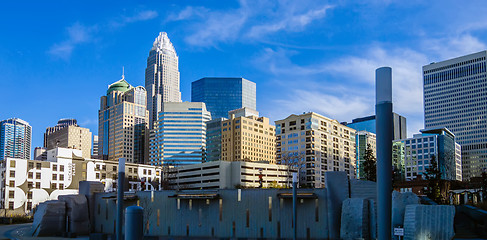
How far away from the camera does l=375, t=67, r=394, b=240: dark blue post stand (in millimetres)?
10148

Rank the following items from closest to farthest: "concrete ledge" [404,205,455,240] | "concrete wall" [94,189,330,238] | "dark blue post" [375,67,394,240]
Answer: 1. "dark blue post" [375,67,394,240]
2. "concrete ledge" [404,205,455,240]
3. "concrete wall" [94,189,330,238]

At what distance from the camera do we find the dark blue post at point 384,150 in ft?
33.3

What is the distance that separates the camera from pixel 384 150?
10195 millimetres

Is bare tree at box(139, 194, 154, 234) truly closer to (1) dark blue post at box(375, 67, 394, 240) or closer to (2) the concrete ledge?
(2) the concrete ledge

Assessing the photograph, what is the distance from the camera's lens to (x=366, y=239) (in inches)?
1703

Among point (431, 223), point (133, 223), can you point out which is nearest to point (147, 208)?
point (431, 223)

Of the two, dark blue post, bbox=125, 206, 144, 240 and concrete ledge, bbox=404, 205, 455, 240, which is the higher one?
dark blue post, bbox=125, 206, 144, 240

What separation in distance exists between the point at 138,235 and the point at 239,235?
4105cm

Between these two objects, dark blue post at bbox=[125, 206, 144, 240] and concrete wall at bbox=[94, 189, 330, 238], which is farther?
concrete wall at bbox=[94, 189, 330, 238]

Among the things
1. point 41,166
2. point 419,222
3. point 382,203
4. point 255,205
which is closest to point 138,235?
point 382,203

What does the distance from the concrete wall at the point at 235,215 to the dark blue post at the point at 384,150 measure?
37895 mm

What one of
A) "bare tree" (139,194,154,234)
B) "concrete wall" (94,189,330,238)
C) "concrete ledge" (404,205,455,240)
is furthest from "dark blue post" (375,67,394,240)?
"bare tree" (139,194,154,234)

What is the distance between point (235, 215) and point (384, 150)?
4179cm

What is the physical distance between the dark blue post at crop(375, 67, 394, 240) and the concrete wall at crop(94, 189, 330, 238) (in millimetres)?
37895
